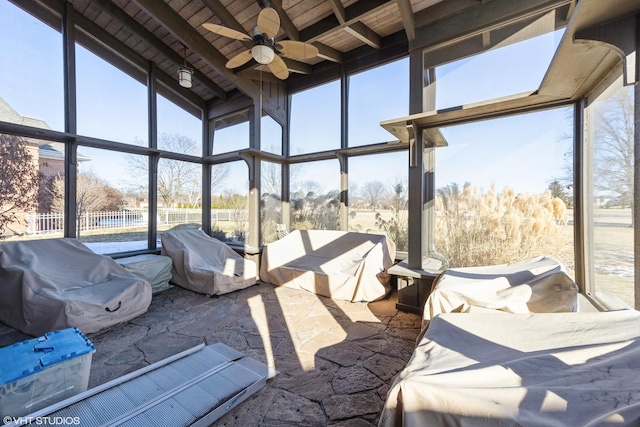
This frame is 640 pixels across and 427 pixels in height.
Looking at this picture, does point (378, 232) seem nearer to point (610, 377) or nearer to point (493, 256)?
point (493, 256)

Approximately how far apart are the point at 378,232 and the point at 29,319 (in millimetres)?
4718

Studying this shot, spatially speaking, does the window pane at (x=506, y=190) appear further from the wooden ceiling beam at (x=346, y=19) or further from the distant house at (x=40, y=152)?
the distant house at (x=40, y=152)

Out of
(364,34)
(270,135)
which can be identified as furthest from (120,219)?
(364,34)

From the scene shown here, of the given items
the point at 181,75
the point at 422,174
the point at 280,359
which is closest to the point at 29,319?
the point at 280,359

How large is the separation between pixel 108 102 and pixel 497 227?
20.4 feet

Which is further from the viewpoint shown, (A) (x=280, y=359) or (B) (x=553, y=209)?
(B) (x=553, y=209)

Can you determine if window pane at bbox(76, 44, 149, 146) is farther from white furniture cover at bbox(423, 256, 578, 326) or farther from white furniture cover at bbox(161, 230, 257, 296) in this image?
white furniture cover at bbox(423, 256, 578, 326)

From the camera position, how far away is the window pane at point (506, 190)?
2848 mm

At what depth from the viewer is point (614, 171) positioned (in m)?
2.03

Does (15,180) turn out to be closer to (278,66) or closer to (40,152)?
(40,152)

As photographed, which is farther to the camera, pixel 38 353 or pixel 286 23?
pixel 286 23

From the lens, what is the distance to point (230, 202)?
5816mm

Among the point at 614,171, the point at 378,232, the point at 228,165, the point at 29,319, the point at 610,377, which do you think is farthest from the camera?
the point at 228,165

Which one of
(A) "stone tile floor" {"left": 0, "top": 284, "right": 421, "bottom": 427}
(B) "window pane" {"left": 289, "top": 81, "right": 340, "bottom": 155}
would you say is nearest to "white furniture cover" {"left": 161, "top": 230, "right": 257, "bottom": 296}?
(A) "stone tile floor" {"left": 0, "top": 284, "right": 421, "bottom": 427}
